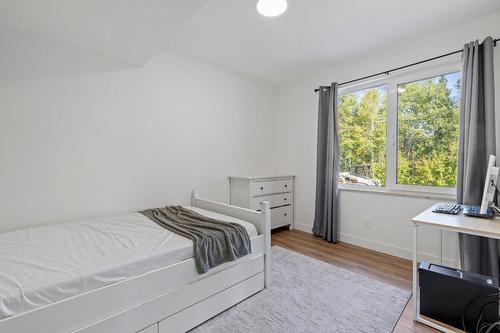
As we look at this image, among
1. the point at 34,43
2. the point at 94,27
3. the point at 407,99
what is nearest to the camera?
the point at 94,27

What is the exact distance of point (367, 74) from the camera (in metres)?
3.05

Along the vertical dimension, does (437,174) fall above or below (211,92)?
below

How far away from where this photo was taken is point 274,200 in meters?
3.60

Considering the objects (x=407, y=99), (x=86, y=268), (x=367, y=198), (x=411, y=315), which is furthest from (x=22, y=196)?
(x=407, y=99)

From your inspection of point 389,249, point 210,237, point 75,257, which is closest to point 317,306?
point 210,237

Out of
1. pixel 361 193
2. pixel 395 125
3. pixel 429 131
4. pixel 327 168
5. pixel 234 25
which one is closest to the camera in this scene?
pixel 234 25

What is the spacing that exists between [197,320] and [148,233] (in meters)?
0.71

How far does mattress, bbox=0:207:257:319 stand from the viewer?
1.11m

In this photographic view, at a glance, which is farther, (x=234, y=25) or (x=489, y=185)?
(x=234, y=25)

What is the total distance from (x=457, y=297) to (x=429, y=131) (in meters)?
1.80

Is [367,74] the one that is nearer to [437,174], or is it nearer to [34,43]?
[437,174]

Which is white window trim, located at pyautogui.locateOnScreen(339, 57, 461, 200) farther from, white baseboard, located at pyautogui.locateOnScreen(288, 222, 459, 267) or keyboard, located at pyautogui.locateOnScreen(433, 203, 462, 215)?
white baseboard, located at pyautogui.locateOnScreen(288, 222, 459, 267)

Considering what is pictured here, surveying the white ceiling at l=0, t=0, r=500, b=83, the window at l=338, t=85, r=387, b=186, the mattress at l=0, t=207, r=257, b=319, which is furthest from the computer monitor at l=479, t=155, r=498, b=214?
the mattress at l=0, t=207, r=257, b=319

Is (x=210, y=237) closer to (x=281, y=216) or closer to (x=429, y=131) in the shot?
(x=281, y=216)
